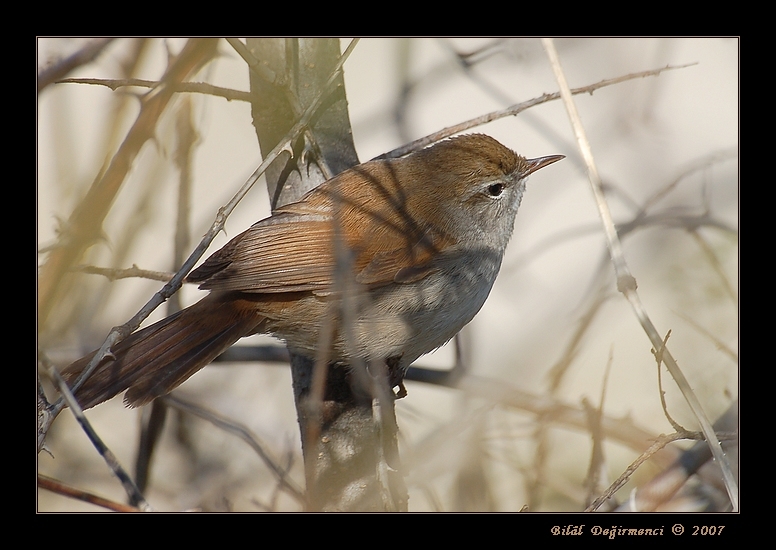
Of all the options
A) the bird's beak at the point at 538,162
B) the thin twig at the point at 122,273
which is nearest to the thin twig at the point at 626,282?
the bird's beak at the point at 538,162

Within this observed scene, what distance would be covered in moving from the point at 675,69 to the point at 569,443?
1.75 meters

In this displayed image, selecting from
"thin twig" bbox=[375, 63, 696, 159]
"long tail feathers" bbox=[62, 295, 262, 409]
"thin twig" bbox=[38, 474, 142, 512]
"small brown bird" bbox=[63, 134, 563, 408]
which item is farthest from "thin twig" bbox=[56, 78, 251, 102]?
"thin twig" bbox=[38, 474, 142, 512]

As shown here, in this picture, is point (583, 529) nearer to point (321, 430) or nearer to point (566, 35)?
point (321, 430)

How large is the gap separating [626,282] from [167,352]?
76.7 inches

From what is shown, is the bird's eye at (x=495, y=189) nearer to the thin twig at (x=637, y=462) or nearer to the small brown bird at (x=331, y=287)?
the small brown bird at (x=331, y=287)

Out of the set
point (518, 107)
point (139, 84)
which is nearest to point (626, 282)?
point (518, 107)

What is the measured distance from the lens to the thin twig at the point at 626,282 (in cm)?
222

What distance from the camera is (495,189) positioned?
3.48 metres

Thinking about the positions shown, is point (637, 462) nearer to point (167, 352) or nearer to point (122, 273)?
point (167, 352)

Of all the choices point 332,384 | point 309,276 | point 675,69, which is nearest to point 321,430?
point 332,384

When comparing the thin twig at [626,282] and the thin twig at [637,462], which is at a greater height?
the thin twig at [626,282]

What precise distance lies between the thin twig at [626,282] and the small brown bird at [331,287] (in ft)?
2.79

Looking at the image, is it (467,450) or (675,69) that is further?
(675,69)

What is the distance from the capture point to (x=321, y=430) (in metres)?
3.03
